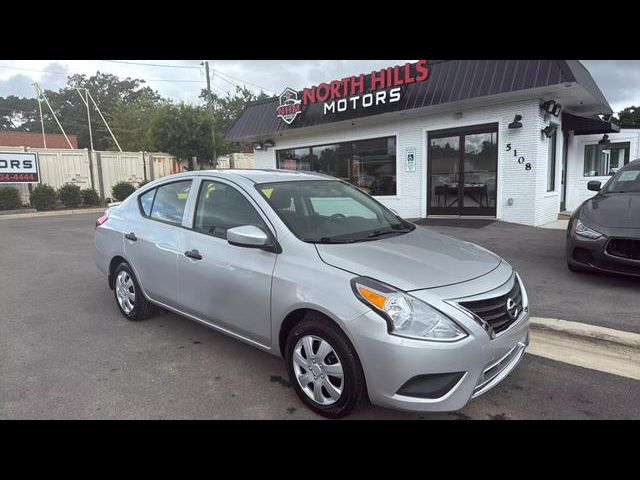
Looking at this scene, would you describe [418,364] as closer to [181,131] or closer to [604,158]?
[604,158]

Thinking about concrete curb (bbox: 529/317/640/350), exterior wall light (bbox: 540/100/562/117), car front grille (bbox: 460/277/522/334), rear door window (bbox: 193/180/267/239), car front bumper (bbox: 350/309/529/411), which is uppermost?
exterior wall light (bbox: 540/100/562/117)

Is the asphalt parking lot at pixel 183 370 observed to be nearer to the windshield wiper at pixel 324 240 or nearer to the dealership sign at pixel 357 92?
the windshield wiper at pixel 324 240

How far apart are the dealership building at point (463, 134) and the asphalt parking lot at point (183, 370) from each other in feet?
15.2

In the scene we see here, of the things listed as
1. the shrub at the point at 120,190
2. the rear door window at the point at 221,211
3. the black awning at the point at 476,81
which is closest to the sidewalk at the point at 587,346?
the rear door window at the point at 221,211

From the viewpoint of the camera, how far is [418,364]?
239 centimetres

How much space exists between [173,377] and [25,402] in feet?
3.20

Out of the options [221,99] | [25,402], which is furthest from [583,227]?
[221,99]

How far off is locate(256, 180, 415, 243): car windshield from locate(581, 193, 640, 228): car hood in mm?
2765

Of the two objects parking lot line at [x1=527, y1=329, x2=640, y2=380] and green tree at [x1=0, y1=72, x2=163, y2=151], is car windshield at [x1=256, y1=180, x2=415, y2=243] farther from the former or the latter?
green tree at [x1=0, y1=72, x2=163, y2=151]

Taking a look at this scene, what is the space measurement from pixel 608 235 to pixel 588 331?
160 centimetres

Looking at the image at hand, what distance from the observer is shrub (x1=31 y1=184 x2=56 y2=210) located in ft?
66.0

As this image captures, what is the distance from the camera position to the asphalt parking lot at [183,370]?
2865 millimetres

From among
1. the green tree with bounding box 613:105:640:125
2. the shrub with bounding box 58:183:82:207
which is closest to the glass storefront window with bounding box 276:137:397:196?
the shrub with bounding box 58:183:82:207

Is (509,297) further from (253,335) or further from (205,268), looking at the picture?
(205,268)
